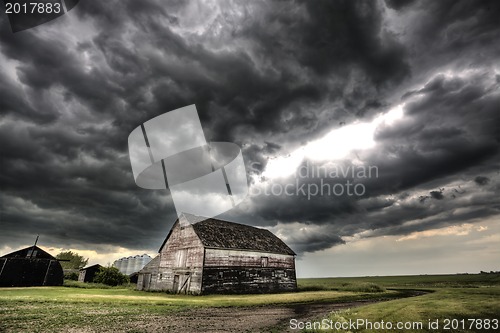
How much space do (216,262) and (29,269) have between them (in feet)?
127

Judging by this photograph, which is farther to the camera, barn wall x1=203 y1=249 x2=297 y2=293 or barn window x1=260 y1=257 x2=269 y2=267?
barn window x1=260 y1=257 x2=269 y2=267

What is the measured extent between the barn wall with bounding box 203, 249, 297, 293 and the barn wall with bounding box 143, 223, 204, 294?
130 centimetres

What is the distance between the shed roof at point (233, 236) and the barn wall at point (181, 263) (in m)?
1.30

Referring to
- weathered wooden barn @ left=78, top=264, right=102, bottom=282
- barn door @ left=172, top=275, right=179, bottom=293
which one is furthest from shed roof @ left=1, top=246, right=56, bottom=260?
barn door @ left=172, top=275, right=179, bottom=293

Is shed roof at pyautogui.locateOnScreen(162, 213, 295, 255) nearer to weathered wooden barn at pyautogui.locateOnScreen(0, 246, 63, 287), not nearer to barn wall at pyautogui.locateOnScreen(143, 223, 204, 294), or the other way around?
barn wall at pyautogui.locateOnScreen(143, 223, 204, 294)

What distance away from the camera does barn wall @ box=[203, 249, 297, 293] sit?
3017cm

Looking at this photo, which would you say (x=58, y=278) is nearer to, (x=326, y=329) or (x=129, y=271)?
(x=129, y=271)

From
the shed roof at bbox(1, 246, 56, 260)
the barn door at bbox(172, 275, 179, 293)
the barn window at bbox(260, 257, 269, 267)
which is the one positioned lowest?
the barn door at bbox(172, 275, 179, 293)

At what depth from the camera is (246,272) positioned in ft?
109

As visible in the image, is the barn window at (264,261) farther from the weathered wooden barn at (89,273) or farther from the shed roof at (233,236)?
the weathered wooden barn at (89,273)

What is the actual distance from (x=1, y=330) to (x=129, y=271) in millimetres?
81662

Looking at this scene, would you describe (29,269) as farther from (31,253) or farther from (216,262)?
(216,262)

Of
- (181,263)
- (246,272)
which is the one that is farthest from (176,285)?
(246,272)

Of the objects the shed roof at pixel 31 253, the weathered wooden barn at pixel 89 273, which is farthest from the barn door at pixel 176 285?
the weathered wooden barn at pixel 89 273
